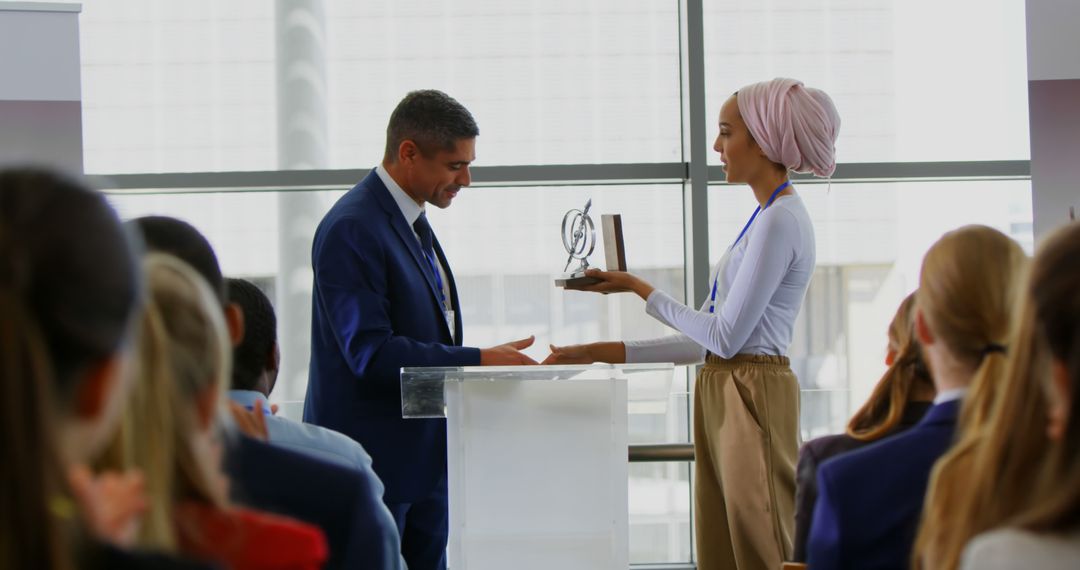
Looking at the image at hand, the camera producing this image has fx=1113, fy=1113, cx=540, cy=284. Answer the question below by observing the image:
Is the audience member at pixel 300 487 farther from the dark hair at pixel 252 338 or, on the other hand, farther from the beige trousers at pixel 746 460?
the beige trousers at pixel 746 460

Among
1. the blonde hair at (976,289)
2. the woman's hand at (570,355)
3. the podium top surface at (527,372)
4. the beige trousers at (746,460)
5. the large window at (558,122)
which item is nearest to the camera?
the blonde hair at (976,289)

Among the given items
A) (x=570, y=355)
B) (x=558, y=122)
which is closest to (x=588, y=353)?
(x=570, y=355)

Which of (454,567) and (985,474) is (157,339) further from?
(454,567)

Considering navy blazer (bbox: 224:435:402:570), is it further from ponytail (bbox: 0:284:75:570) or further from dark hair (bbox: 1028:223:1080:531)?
dark hair (bbox: 1028:223:1080:531)

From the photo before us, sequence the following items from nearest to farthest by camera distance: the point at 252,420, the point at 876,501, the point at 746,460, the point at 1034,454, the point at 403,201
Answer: the point at 1034,454 → the point at 876,501 → the point at 252,420 → the point at 746,460 → the point at 403,201

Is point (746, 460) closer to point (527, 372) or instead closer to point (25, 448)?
point (527, 372)

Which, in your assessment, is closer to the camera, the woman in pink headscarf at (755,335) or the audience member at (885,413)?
the audience member at (885,413)

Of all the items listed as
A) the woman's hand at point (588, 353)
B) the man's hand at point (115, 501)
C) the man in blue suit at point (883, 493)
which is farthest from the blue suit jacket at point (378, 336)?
the man's hand at point (115, 501)

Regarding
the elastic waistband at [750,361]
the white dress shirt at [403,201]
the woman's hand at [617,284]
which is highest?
the white dress shirt at [403,201]

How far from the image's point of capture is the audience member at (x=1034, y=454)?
42.1 inches

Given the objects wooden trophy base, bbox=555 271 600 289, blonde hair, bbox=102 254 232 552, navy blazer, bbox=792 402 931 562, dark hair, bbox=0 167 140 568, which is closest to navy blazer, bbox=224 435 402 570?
blonde hair, bbox=102 254 232 552

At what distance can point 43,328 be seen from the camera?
2.54 feet

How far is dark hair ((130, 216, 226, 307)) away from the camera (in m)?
1.74

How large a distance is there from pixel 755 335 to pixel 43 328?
2489mm
